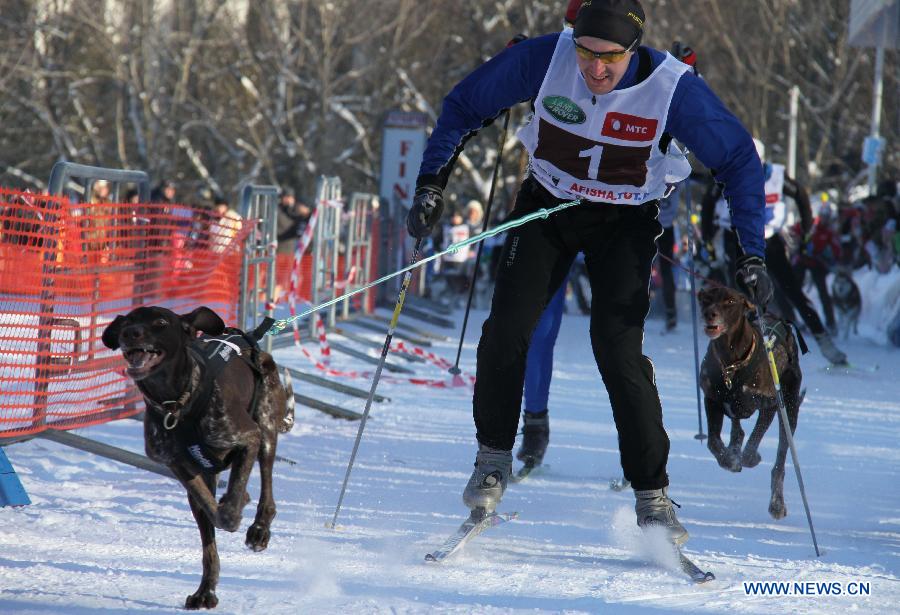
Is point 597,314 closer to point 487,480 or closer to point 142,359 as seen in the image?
point 487,480

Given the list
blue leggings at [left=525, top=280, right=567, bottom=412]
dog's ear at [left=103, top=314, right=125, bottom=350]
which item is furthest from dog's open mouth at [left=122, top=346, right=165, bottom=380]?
blue leggings at [left=525, top=280, right=567, bottom=412]

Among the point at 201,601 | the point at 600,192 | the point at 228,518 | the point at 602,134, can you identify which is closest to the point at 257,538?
the point at 228,518

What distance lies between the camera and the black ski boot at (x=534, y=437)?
230 inches

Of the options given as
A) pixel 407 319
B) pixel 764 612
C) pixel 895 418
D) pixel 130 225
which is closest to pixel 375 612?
pixel 764 612

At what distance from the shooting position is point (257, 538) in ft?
12.9

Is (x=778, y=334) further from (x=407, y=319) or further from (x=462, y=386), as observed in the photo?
(x=407, y=319)

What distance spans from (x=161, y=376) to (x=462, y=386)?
5934mm

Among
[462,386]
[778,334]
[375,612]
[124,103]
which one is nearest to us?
[375,612]

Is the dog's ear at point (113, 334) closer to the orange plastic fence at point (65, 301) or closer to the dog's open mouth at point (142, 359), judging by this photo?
the dog's open mouth at point (142, 359)

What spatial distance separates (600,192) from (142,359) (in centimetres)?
163

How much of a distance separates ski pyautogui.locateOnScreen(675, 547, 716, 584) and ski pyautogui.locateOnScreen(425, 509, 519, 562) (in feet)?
2.26

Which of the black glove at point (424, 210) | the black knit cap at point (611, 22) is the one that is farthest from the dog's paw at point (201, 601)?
the black knit cap at point (611, 22)

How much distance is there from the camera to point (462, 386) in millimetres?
9477

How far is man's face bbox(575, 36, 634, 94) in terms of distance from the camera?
150 inches
